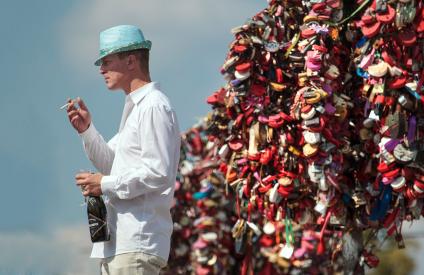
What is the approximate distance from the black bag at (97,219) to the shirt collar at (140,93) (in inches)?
15.9

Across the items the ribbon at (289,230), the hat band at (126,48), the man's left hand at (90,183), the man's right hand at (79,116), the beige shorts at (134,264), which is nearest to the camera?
Result: the beige shorts at (134,264)

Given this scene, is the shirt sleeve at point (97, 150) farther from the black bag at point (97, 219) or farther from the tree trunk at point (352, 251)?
the tree trunk at point (352, 251)

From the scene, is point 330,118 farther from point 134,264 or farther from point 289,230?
point 134,264

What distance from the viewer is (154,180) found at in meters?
3.51

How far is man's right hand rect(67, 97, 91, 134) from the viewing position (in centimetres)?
389

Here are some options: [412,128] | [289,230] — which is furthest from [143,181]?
[289,230]

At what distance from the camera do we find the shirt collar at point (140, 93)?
3707 mm

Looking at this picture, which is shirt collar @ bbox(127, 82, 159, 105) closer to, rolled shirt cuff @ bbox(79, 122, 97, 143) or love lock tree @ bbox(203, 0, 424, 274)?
rolled shirt cuff @ bbox(79, 122, 97, 143)

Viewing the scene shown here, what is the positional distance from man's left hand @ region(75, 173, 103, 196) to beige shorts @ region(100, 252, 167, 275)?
0.26 metres

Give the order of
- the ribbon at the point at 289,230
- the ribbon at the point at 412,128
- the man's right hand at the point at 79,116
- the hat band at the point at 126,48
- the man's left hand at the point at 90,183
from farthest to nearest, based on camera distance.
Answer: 1. the ribbon at the point at 289,230
2. the ribbon at the point at 412,128
3. the man's right hand at the point at 79,116
4. the hat band at the point at 126,48
5. the man's left hand at the point at 90,183

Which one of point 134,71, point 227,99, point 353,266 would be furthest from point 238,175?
point 134,71

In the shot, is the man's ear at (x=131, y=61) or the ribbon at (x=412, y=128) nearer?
the man's ear at (x=131, y=61)

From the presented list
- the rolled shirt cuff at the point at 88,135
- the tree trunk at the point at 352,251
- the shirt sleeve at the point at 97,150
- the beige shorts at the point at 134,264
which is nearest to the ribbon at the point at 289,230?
the tree trunk at the point at 352,251

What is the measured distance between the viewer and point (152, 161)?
3531mm
